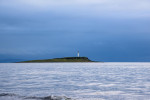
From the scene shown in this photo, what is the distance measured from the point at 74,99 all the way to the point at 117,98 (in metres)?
→ 3.51

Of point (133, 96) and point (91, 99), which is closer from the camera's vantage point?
point (91, 99)

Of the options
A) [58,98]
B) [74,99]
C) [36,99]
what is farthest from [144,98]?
[36,99]

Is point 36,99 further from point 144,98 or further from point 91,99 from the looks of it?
point 144,98

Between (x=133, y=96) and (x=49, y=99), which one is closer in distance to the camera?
(x=49, y=99)

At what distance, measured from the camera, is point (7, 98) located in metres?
17.6

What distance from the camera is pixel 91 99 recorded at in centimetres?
1789

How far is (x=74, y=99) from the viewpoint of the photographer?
57.3 ft

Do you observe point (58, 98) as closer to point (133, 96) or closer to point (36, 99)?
point (36, 99)

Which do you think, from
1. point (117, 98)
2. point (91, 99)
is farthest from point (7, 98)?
point (117, 98)

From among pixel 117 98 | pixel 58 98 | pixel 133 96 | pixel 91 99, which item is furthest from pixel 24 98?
pixel 133 96

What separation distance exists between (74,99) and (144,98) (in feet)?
18.2

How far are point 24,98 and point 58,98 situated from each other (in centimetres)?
271

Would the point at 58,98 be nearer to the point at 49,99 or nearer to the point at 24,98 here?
the point at 49,99

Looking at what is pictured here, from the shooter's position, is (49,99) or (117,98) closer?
(49,99)
